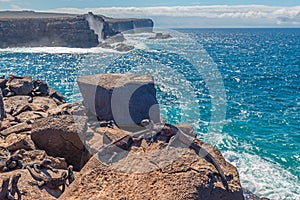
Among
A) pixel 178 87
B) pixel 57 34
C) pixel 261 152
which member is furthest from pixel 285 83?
pixel 57 34

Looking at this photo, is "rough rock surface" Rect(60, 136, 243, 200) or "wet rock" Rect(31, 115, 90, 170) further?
"wet rock" Rect(31, 115, 90, 170)

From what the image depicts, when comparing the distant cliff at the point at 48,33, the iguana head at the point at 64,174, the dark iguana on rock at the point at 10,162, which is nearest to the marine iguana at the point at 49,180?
the iguana head at the point at 64,174

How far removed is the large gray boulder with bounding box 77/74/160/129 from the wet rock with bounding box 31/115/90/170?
3.67 feet

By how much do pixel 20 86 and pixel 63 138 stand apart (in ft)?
37.7

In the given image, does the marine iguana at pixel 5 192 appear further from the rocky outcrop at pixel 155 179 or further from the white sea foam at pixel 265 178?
the white sea foam at pixel 265 178

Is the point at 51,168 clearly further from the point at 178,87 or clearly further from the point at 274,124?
the point at 178,87

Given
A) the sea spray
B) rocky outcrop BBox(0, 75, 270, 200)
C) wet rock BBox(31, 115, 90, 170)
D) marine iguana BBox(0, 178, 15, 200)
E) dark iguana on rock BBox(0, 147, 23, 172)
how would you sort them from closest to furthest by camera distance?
rocky outcrop BBox(0, 75, 270, 200) < marine iguana BBox(0, 178, 15, 200) < dark iguana on rock BBox(0, 147, 23, 172) < wet rock BBox(31, 115, 90, 170) < the sea spray

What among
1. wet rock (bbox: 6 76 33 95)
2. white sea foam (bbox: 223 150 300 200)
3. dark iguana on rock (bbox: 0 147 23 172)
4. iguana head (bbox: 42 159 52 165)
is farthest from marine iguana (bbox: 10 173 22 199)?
wet rock (bbox: 6 76 33 95)

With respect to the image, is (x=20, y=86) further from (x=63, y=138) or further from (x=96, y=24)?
(x=96, y=24)

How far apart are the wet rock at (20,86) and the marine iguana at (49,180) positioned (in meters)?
13.2

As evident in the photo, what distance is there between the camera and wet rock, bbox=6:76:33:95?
21984 mm

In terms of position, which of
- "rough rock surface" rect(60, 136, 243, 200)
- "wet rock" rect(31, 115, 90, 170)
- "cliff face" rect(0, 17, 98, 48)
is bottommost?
"cliff face" rect(0, 17, 98, 48)

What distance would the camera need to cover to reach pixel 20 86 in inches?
870

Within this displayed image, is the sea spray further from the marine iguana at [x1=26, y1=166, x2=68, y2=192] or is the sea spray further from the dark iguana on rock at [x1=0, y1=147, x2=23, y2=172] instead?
the marine iguana at [x1=26, y1=166, x2=68, y2=192]
